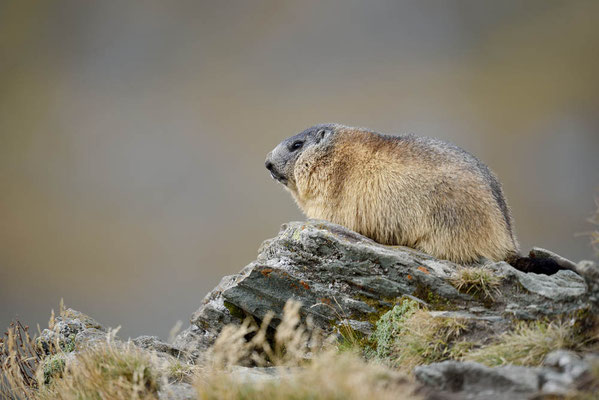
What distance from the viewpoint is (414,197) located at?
26.0ft

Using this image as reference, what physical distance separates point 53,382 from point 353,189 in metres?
4.93

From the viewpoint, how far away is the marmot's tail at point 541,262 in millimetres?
7852

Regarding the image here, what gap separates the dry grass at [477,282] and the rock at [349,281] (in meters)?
0.07

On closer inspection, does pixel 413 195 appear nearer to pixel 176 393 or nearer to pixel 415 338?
pixel 415 338

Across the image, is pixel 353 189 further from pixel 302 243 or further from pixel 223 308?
pixel 223 308

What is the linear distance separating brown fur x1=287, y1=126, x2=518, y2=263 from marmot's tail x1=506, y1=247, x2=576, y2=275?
16 centimetres

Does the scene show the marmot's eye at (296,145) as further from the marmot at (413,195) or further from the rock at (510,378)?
the rock at (510,378)

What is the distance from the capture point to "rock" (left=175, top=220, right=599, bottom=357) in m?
6.93

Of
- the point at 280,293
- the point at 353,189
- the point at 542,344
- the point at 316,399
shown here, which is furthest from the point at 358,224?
the point at 316,399

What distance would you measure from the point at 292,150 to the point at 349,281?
318 centimetres

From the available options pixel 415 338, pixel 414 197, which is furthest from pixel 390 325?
pixel 414 197

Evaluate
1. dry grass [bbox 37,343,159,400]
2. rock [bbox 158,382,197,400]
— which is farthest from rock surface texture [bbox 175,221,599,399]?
dry grass [bbox 37,343,159,400]

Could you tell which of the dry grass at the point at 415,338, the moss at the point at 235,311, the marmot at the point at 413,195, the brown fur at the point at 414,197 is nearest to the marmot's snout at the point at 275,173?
the marmot at the point at 413,195

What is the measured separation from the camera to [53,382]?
7.01 metres
